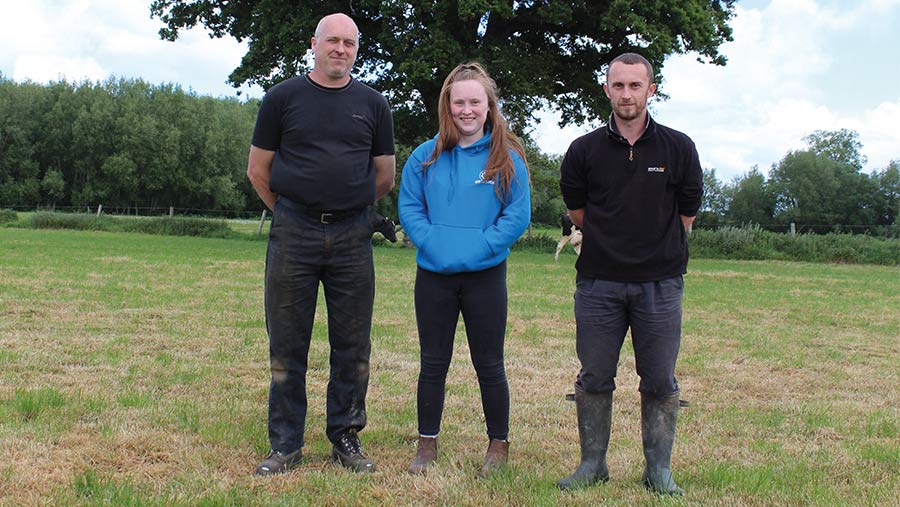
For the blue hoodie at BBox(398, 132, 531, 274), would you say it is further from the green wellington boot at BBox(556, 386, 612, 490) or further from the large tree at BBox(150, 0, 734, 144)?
the large tree at BBox(150, 0, 734, 144)

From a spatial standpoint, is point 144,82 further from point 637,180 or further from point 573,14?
point 637,180

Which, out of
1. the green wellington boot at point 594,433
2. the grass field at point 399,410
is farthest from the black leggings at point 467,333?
the green wellington boot at point 594,433

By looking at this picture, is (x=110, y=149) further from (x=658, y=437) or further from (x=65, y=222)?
(x=658, y=437)

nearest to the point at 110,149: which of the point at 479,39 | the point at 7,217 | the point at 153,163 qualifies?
the point at 153,163

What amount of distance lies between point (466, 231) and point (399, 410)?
1.90m

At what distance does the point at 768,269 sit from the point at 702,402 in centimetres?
1766

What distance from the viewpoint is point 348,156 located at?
4113 millimetres

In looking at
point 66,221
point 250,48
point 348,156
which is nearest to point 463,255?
point 348,156

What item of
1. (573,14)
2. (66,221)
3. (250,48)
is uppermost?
(573,14)

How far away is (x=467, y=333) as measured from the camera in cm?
414

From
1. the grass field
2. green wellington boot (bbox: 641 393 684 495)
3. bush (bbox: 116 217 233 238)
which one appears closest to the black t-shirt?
the grass field

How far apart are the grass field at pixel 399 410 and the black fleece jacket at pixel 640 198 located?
1.12 m

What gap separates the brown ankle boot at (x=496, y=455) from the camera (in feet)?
13.4

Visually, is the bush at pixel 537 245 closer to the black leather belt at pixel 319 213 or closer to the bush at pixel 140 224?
the bush at pixel 140 224
